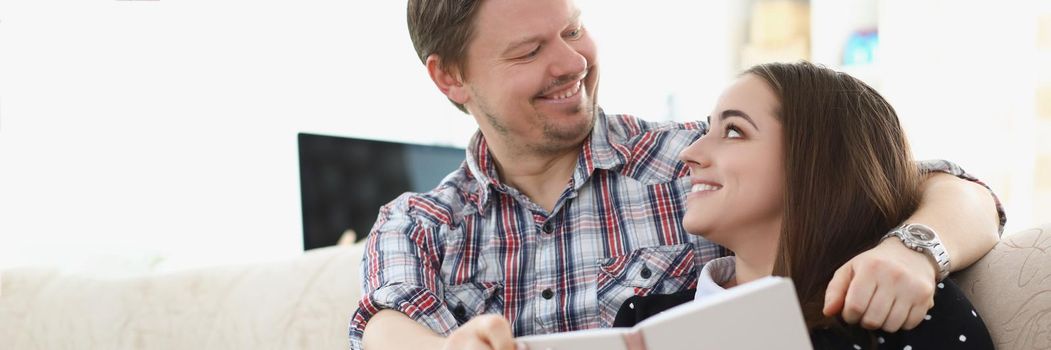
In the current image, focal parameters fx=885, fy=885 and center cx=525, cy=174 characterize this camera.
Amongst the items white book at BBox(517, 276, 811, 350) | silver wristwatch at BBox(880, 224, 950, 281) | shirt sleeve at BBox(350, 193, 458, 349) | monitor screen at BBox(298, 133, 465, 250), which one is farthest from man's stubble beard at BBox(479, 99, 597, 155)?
monitor screen at BBox(298, 133, 465, 250)

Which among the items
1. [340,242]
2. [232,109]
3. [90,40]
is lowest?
[340,242]

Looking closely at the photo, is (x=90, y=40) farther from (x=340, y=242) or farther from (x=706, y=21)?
(x=706, y=21)

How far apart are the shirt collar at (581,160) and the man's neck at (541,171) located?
34 mm

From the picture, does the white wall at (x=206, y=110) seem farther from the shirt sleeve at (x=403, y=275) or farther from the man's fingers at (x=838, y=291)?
the man's fingers at (x=838, y=291)

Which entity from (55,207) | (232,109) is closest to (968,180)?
(55,207)

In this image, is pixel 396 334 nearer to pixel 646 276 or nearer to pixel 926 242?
pixel 646 276

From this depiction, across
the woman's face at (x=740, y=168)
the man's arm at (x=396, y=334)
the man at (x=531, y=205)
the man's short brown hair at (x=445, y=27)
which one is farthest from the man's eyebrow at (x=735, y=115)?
the man's short brown hair at (x=445, y=27)

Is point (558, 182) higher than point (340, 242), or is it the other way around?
point (558, 182)

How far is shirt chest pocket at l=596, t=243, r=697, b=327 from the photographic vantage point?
4.53 feet

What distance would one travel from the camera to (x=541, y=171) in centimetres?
161

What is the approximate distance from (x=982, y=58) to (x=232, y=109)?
2659 mm

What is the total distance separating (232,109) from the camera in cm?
279

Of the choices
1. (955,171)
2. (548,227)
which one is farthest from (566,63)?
(955,171)

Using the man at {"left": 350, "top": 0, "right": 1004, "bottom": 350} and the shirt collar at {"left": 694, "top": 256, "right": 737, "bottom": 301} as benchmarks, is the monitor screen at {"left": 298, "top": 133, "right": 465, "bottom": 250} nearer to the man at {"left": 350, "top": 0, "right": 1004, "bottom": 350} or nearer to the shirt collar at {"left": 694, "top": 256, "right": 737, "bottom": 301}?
the man at {"left": 350, "top": 0, "right": 1004, "bottom": 350}
